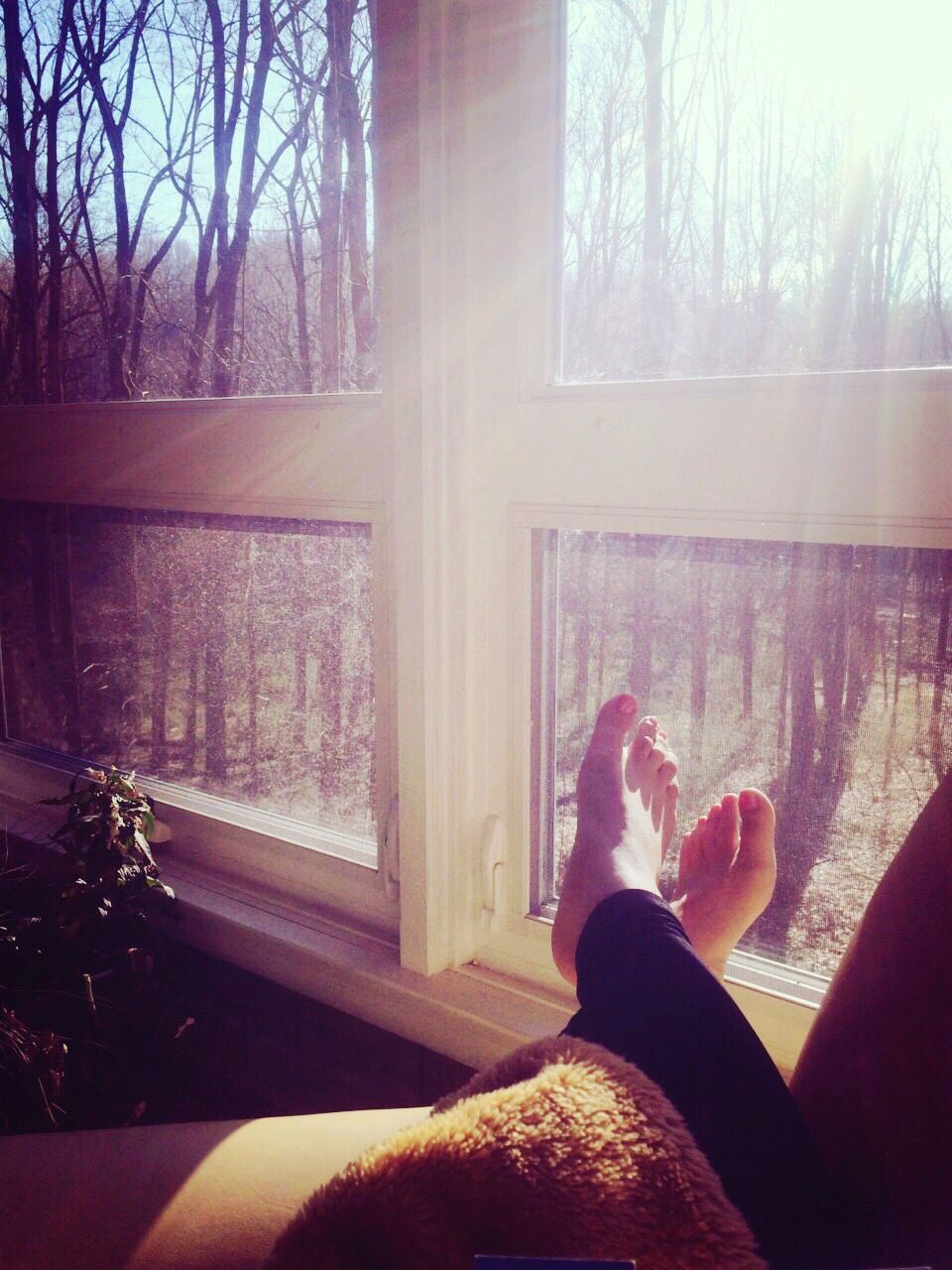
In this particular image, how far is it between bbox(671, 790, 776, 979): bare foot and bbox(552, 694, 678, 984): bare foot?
5cm

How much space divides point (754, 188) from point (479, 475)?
388 millimetres

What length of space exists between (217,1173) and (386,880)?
0.45 metres

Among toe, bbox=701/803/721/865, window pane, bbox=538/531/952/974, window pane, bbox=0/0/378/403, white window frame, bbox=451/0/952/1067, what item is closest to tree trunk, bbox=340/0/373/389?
window pane, bbox=0/0/378/403

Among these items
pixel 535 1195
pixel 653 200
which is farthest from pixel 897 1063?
pixel 653 200

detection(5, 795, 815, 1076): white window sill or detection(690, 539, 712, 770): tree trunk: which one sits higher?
detection(690, 539, 712, 770): tree trunk

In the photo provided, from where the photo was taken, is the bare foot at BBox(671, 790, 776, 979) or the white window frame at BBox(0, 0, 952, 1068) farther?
the bare foot at BBox(671, 790, 776, 979)

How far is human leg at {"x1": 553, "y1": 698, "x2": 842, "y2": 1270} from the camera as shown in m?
0.58

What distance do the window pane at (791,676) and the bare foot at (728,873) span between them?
2 centimetres

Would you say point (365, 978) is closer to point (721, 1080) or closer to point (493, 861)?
point (493, 861)

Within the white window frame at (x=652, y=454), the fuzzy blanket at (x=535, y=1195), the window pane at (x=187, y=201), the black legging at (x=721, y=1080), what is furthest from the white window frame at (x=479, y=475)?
the fuzzy blanket at (x=535, y=1195)

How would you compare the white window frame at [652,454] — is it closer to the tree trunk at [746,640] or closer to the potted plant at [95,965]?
the tree trunk at [746,640]

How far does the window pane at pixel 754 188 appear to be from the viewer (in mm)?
756

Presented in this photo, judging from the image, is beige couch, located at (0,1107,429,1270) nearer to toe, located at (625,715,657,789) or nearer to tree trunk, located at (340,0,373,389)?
toe, located at (625,715,657,789)

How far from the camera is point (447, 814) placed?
3.41ft
